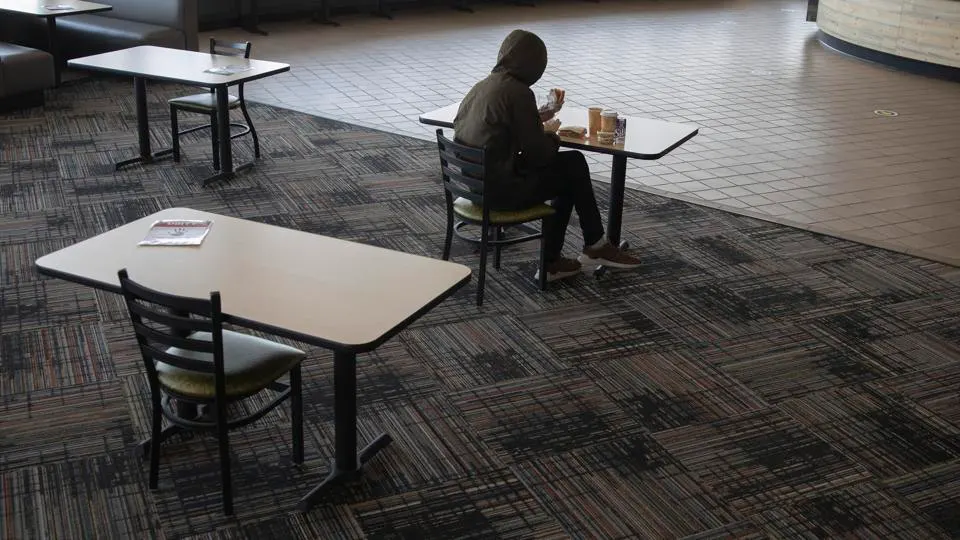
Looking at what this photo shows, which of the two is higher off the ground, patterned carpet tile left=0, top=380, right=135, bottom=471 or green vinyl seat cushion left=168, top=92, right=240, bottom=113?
green vinyl seat cushion left=168, top=92, right=240, bottom=113

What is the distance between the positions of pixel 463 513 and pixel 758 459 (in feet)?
3.81

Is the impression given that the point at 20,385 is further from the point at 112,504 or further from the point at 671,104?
the point at 671,104

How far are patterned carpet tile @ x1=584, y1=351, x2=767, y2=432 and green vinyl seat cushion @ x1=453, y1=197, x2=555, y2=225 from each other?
2.79 ft

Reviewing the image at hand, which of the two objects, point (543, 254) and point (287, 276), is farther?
point (543, 254)

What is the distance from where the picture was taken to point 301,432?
11.9 feet

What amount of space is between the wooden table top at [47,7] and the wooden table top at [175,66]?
1300 millimetres

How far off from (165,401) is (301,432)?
484mm

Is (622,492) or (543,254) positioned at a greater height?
(543,254)

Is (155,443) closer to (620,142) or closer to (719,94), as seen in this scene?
(620,142)

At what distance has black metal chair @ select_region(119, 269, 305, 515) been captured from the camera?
10.0ft

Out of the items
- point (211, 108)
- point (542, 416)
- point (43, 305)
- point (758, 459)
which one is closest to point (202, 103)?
point (211, 108)

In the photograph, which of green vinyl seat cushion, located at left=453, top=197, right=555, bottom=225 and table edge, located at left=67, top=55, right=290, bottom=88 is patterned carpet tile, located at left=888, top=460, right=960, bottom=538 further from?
table edge, located at left=67, top=55, right=290, bottom=88

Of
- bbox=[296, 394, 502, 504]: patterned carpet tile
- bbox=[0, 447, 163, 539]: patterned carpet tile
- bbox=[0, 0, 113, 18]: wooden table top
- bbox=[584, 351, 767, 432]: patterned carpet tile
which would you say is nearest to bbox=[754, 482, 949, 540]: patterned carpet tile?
bbox=[584, 351, 767, 432]: patterned carpet tile

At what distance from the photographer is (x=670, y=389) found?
4.26 metres
